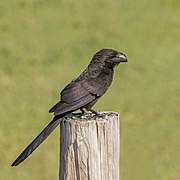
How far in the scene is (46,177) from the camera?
438 inches

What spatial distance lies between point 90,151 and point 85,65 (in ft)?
38.5

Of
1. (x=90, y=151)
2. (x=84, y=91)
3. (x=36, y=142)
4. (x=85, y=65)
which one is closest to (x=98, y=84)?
(x=84, y=91)

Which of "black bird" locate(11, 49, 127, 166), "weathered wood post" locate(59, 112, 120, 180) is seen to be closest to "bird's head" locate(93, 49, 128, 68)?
"black bird" locate(11, 49, 127, 166)

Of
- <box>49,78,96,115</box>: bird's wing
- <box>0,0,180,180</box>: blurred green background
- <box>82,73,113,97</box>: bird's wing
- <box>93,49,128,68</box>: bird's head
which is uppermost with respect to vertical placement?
<box>0,0,180,180</box>: blurred green background

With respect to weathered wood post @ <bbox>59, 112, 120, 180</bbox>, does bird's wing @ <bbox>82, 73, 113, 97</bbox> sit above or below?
above

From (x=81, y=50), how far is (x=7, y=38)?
2085 millimetres

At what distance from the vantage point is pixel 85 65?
16406 millimetres

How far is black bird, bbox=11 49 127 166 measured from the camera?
5188 mm

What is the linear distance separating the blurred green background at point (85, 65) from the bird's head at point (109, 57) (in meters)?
4.65

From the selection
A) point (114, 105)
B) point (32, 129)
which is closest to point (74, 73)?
point (114, 105)

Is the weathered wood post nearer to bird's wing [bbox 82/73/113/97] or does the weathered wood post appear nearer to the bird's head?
bird's wing [bbox 82/73/113/97]

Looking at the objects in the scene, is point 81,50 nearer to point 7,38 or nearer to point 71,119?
point 7,38

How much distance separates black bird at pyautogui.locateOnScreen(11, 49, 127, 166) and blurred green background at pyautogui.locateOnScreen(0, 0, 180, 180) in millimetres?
4645

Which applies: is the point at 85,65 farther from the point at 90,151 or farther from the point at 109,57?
the point at 90,151
